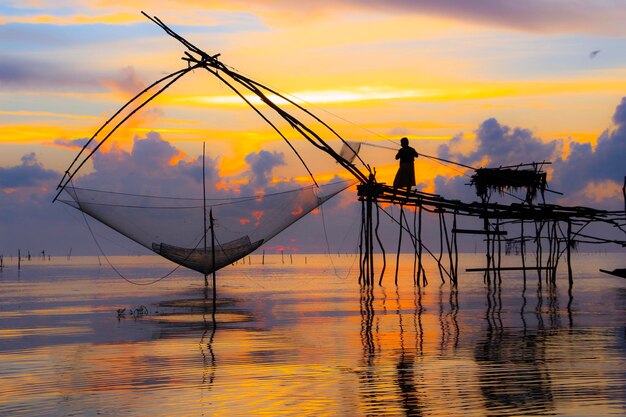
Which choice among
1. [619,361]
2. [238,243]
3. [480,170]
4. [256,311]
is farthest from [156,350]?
[480,170]

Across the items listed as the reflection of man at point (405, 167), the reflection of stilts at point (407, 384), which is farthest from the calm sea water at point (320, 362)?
the reflection of man at point (405, 167)

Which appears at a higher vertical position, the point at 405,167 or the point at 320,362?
the point at 405,167

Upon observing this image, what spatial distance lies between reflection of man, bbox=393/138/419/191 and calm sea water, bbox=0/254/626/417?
265cm

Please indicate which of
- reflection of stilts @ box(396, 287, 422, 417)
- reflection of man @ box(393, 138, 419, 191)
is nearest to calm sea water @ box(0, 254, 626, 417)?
reflection of stilts @ box(396, 287, 422, 417)

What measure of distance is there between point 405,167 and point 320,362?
363 inches

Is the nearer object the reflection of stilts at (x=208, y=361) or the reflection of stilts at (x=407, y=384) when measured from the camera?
the reflection of stilts at (x=407, y=384)

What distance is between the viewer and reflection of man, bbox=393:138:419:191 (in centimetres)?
1875

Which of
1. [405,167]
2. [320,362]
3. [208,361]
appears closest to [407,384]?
[320,362]

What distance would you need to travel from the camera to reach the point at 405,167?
19.2 metres

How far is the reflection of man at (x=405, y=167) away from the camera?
18750mm

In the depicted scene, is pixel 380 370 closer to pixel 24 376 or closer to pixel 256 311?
pixel 24 376

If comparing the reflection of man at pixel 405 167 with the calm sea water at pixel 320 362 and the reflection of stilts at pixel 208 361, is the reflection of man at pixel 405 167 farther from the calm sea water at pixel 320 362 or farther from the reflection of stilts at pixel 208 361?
the reflection of stilts at pixel 208 361

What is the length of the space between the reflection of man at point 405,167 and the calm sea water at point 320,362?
8.70 feet

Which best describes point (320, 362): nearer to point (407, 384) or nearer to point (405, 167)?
point (407, 384)
